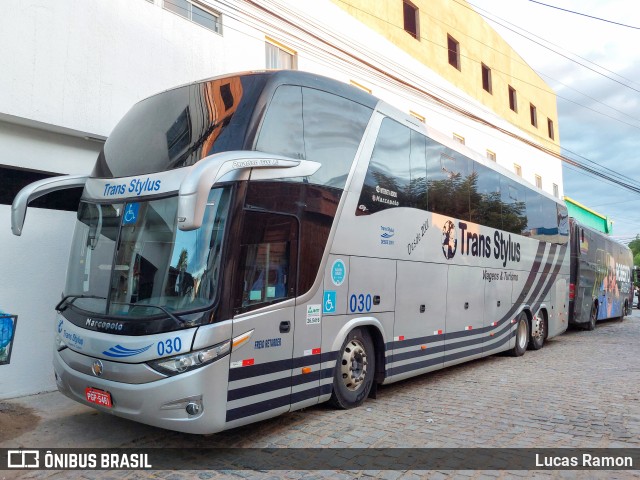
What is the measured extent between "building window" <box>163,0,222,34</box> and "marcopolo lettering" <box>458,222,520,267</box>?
19.7 feet

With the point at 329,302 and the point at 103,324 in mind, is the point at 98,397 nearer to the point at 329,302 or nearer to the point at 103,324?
the point at 103,324

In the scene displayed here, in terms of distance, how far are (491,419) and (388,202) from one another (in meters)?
2.97

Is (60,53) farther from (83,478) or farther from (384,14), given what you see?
(384,14)

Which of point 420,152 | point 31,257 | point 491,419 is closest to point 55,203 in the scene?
point 31,257

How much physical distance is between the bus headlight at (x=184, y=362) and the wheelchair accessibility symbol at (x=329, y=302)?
5.46 feet

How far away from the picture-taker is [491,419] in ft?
20.4

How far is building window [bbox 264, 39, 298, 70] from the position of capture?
37.1ft

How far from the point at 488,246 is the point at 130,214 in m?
6.95

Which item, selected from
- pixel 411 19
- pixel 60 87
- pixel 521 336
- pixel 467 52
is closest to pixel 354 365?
pixel 60 87

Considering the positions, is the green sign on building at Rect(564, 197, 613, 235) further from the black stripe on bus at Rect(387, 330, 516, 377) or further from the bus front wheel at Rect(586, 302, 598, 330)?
the black stripe on bus at Rect(387, 330, 516, 377)

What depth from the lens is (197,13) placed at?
991 centimetres

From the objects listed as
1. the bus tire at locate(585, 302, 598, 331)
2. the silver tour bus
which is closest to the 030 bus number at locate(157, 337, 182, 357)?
the silver tour bus

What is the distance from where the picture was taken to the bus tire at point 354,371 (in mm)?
6273

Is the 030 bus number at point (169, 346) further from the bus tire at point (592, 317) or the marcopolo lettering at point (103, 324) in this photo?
the bus tire at point (592, 317)
